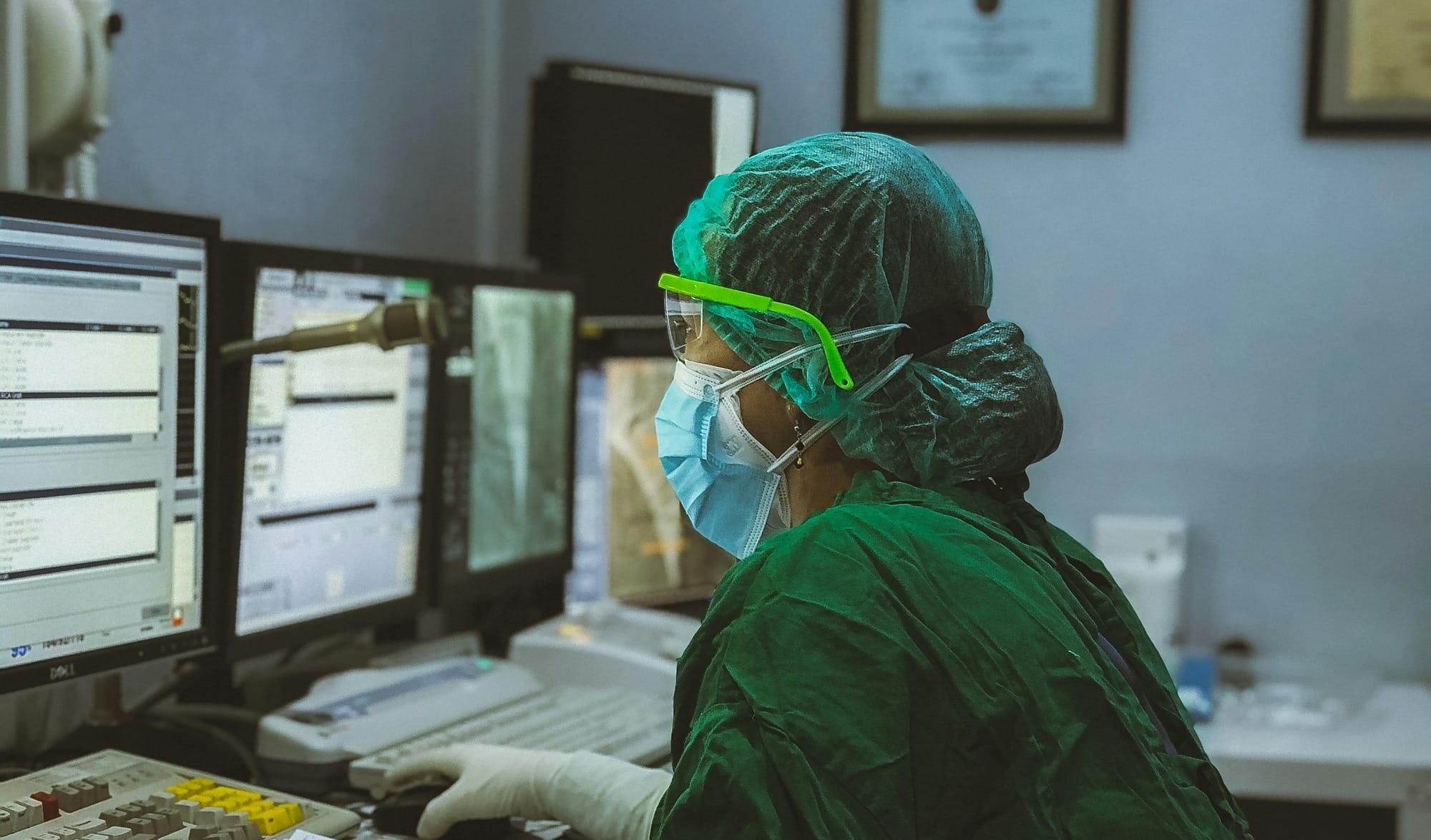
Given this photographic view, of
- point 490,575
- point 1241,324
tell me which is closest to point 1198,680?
point 1241,324

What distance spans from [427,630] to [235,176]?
→ 2.31 feet

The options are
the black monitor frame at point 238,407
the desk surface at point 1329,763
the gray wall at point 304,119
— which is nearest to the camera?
the black monitor frame at point 238,407

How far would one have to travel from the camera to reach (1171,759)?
0.90m

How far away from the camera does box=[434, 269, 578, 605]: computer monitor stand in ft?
5.29

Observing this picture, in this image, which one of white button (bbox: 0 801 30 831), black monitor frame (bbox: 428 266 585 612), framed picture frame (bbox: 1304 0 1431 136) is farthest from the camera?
framed picture frame (bbox: 1304 0 1431 136)

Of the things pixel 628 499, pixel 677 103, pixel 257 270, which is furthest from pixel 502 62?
pixel 257 270

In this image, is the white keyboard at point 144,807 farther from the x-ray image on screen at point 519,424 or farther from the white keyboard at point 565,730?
the x-ray image on screen at point 519,424

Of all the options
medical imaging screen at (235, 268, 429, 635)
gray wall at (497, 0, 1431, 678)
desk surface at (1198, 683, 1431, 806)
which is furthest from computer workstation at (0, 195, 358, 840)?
gray wall at (497, 0, 1431, 678)

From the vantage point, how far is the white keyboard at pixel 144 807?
0.94 metres

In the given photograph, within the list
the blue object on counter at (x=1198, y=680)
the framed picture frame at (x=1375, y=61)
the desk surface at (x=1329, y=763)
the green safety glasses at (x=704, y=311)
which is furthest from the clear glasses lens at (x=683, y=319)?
the framed picture frame at (x=1375, y=61)

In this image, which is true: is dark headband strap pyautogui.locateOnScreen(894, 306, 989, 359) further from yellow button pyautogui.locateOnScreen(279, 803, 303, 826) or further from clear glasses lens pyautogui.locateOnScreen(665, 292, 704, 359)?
yellow button pyautogui.locateOnScreen(279, 803, 303, 826)

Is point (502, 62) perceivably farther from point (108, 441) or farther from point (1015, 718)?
point (1015, 718)

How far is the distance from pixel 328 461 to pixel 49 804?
51cm

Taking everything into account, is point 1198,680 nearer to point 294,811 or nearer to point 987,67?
point 987,67
